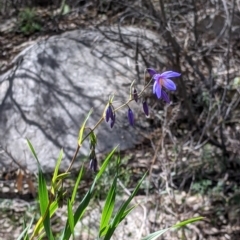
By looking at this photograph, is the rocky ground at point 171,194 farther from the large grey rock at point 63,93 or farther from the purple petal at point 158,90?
the purple petal at point 158,90

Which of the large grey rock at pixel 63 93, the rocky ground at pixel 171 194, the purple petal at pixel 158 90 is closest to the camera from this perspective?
the purple petal at pixel 158 90

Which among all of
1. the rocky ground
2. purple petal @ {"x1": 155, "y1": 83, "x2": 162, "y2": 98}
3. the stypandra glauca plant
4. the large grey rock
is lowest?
the rocky ground

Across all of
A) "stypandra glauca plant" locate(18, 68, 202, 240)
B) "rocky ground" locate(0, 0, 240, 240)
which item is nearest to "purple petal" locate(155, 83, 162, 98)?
"stypandra glauca plant" locate(18, 68, 202, 240)

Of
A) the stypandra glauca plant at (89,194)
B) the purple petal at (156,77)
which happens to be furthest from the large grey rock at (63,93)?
the purple petal at (156,77)

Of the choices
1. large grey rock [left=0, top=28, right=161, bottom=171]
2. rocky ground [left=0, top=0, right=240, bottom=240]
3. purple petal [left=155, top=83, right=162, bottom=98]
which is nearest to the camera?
purple petal [left=155, top=83, right=162, bottom=98]

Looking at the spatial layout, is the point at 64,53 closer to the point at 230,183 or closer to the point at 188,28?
the point at 188,28

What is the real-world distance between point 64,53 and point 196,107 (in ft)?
4.17

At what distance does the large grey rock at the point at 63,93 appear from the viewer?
16.8 feet

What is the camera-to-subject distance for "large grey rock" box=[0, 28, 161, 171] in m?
5.13

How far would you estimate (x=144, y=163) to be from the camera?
16.1ft

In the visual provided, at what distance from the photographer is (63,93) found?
5461mm

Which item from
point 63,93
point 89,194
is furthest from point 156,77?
point 63,93

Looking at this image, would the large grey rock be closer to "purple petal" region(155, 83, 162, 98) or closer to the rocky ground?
the rocky ground

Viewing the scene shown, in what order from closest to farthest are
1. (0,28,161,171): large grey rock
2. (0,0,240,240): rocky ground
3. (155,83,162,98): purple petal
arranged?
(155,83,162,98): purple petal, (0,0,240,240): rocky ground, (0,28,161,171): large grey rock
